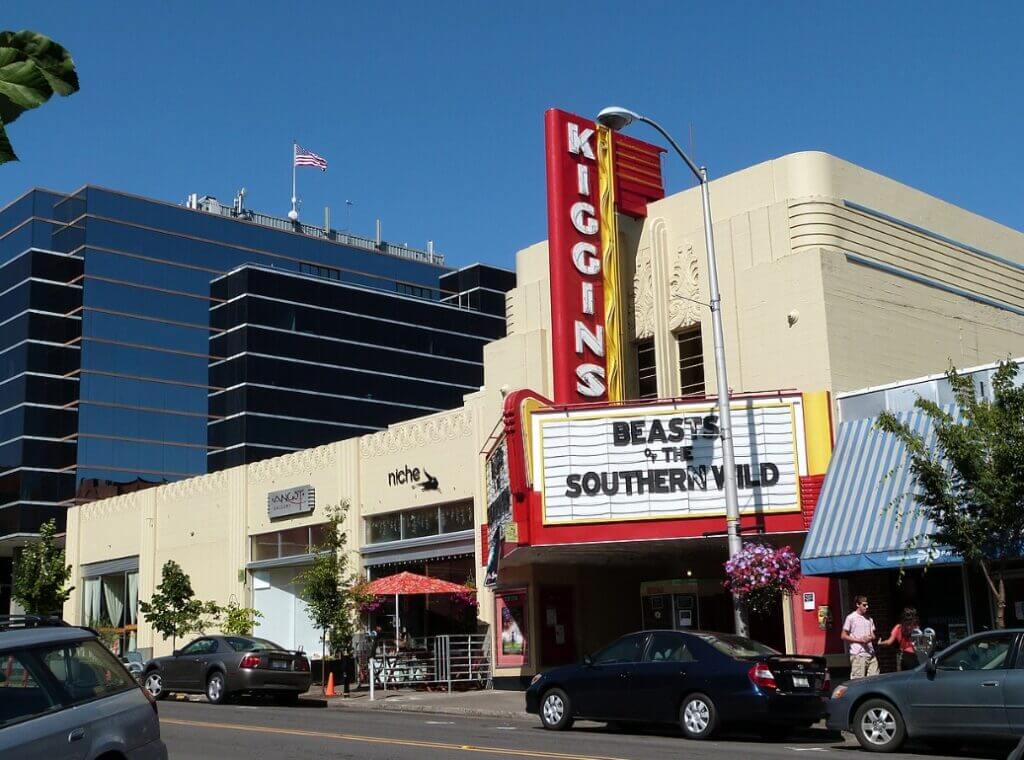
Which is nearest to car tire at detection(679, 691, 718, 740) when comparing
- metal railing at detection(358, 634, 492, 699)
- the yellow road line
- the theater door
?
the yellow road line

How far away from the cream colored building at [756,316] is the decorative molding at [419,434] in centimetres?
5

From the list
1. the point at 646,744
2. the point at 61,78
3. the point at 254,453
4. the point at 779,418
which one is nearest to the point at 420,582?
the point at 779,418

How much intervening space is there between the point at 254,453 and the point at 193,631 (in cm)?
6186

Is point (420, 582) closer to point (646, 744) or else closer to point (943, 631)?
point (943, 631)

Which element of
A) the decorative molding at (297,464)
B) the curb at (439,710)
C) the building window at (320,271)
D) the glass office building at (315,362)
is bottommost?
the curb at (439,710)

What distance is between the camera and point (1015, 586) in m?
20.7

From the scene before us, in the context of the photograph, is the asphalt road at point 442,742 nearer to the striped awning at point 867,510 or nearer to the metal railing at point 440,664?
the striped awning at point 867,510

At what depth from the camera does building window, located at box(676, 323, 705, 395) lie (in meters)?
27.1

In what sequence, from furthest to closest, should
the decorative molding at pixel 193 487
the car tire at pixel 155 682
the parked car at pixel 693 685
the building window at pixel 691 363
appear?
the decorative molding at pixel 193 487 → the building window at pixel 691 363 → the car tire at pixel 155 682 → the parked car at pixel 693 685

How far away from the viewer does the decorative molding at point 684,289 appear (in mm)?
26797

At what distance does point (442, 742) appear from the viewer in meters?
15.4

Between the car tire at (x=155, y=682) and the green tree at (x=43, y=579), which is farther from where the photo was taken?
the green tree at (x=43, y=579)

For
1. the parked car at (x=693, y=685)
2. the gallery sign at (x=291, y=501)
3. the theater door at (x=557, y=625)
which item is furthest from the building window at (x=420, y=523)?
the parked car at (x=693, y=685)

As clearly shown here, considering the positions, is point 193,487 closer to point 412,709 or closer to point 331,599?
point 331,599
